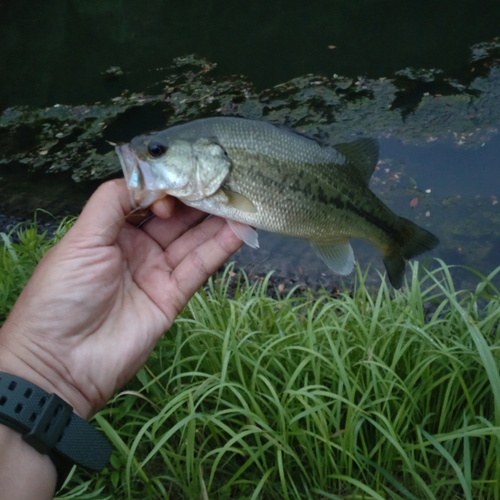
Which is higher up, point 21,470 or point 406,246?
point 21,470

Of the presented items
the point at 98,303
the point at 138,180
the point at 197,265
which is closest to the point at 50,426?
the point at 98,303

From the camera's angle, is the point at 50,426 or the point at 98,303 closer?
the point at 50,426

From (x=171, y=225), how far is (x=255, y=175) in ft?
1.91

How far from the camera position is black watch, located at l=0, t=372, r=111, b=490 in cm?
179

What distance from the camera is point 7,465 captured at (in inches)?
68.1

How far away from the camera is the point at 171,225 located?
274 centimetres

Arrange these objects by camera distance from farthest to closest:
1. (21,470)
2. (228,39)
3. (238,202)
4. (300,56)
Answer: (228,39), (300,56), (238,202), (21,470)

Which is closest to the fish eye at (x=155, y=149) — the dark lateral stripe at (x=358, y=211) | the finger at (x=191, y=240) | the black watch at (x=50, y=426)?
the finger at (x=191, y=240)

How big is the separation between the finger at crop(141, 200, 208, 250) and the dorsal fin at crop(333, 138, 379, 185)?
0.96 meters

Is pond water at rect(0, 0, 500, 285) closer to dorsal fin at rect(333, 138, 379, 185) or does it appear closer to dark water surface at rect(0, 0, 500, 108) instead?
dark water surface at rect(0, 0, 500, 108)

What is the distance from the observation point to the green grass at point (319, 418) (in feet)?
7.54

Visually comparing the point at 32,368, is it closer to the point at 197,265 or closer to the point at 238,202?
the point at 197,265

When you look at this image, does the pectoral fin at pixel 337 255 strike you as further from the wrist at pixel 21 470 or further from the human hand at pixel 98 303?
the wrist at pixel 21 470

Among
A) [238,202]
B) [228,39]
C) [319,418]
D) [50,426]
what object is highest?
[238,202]
